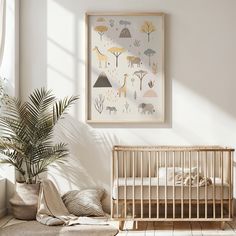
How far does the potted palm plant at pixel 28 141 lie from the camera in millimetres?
5660

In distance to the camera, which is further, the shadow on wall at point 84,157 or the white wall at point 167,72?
the shadow on wall at point 84,157

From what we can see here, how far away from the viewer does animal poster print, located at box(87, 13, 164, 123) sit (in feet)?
19.6

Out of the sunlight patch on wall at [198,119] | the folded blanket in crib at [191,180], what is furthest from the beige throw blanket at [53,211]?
the sunlight patch on wall at [198,119]

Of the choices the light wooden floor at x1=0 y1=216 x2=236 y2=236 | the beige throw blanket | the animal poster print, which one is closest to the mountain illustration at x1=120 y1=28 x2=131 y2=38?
the animal poster print

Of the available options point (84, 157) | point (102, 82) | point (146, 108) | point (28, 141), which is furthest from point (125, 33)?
point (28, 141)

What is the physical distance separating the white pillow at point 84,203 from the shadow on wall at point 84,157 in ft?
0.67

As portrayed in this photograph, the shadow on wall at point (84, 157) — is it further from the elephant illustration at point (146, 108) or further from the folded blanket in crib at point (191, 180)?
the folded blanket in crib at point (191, 180)

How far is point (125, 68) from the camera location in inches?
237

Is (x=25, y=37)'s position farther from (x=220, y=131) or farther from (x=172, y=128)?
(x=220, y=131)

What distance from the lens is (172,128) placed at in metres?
6.00

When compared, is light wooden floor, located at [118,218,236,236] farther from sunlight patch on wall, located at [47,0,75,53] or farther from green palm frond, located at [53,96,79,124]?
sunlight patch on wall, located at [47,0,75,53]

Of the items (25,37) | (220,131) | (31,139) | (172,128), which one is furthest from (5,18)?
(220,131)

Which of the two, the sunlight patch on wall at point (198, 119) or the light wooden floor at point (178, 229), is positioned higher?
the sunlight patch on wall at point (198, 119)

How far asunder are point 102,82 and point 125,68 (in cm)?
28
